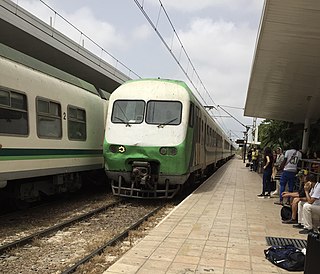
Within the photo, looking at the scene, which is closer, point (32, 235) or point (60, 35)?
point (32, 235)

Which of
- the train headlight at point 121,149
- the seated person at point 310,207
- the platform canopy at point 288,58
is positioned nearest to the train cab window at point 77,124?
the train headlight at point 121,149

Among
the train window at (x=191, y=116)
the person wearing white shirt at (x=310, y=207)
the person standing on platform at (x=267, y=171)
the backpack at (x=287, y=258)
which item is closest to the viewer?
the backpack at (x=287, y=258)

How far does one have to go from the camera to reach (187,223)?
7273 millimetres

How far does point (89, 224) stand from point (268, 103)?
1416cm

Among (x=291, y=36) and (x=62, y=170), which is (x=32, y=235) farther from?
(x=291, y=36)

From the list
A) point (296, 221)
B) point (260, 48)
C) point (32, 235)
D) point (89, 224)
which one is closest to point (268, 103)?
point (260, 48)

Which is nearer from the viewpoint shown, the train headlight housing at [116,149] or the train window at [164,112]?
the train headlight housing at [116,149]

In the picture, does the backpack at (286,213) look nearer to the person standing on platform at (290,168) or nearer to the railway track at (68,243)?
the person standing on platform at (290,168)

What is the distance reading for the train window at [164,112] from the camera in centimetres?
1052

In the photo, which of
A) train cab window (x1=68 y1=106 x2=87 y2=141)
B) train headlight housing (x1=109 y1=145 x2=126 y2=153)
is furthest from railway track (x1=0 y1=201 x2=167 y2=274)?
train cab window (x1=68 y1=106 x2=87 y2=141)

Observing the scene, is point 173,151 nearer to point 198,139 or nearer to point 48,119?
point 198,139

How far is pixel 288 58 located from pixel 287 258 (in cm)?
714

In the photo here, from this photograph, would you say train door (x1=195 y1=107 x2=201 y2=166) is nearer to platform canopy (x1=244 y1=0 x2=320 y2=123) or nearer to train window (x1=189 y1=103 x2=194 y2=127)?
train window (x1=189 y1=103 x2=194 y2=127)

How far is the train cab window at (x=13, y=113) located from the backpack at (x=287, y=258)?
5.09 m
